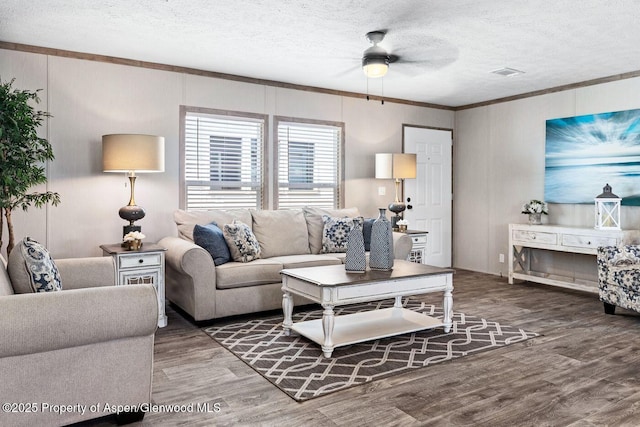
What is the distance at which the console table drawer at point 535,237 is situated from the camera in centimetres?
545

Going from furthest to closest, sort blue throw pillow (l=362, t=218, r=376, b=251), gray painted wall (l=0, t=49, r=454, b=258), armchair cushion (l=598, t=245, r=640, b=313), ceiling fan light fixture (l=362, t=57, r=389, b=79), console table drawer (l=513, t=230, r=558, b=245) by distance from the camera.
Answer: console table drawer (l=513, t=230, r=558, b=245) < blue throw pillow (l=362, t=218, r=376, b=251) < gray painted wall (l=0, t=49, r=454, b=258) < armchair cushion (l=598, t=245, r=640, b=313) < ceiling fan light fixture (l=362, t=57, r=389, b=79)

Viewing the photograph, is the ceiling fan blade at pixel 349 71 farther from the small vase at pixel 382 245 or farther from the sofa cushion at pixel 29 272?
the sofa cushion at pixel 29 272

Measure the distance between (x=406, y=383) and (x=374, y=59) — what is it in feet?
8.50

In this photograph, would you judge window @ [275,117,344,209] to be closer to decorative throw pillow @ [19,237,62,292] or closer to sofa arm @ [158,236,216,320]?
sofa arm @ [158,236,216,320]

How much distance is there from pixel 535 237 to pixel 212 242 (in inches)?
151

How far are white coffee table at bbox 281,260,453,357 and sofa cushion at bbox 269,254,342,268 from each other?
2.29 feet

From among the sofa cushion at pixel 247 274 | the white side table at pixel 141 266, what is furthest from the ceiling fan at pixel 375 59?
the white side table at pixel 141 266

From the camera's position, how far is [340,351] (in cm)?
336

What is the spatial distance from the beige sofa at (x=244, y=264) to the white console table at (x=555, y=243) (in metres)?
1.66

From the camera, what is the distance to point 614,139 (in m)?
5.25

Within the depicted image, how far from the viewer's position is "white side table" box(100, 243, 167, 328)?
3.87 metres

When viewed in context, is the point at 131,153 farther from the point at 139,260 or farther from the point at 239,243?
the point at 239,243

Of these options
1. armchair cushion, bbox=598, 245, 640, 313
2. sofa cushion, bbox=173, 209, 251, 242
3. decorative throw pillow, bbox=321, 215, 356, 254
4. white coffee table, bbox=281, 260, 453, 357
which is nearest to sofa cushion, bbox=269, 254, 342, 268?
decorative throw pillow, bbox=321, 215, 356, 254

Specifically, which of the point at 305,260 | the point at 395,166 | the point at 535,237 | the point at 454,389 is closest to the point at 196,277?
the point at 305,260
